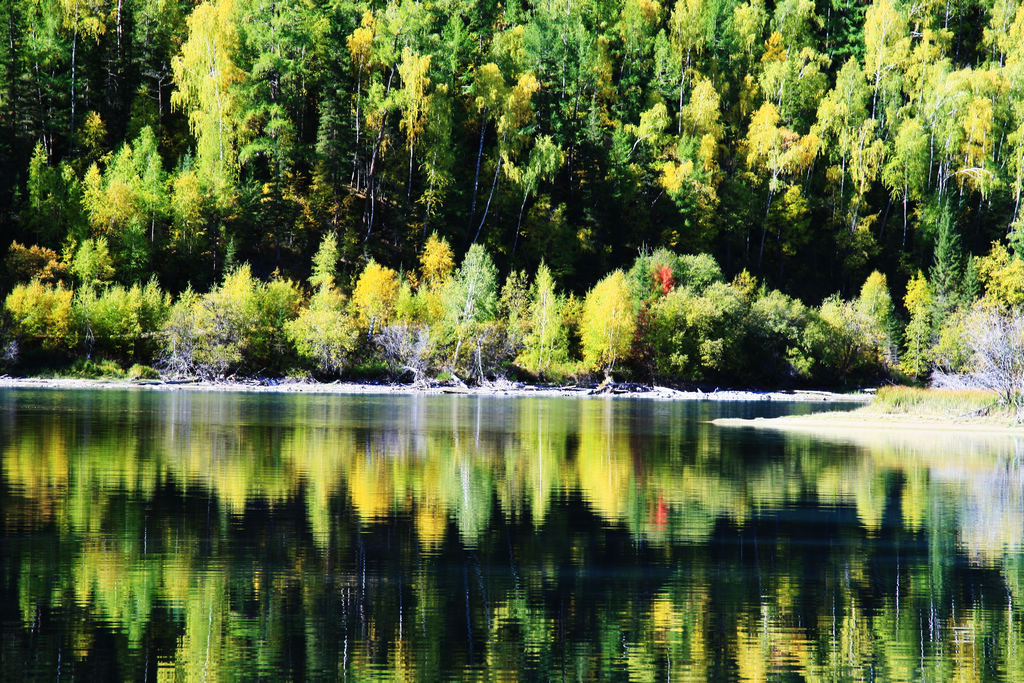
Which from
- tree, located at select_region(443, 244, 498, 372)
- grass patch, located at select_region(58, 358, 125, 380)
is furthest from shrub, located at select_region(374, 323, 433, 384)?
grass patch, located at select_region(58, 358, 125, 380)

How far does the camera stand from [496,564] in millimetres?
16438

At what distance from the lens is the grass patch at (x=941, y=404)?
5159cm

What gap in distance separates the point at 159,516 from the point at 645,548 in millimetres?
9163

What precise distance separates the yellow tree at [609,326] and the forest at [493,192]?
0.95 feet

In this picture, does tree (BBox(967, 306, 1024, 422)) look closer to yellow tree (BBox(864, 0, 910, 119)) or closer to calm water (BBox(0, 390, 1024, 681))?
calm water (BBox(0, 390, 1024, 681))

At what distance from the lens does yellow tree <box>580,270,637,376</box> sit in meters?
83.8

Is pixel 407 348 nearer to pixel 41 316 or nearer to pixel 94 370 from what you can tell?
pixel 94 370

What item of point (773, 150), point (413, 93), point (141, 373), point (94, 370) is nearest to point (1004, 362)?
point (413, 93)

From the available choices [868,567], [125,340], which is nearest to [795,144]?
[125,340]

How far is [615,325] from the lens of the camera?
83500mm

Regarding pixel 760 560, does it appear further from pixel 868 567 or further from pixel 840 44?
pixel 840 44

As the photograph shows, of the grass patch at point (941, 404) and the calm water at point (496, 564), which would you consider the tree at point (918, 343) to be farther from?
the calm water at point (496, 564)

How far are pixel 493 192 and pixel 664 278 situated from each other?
706 inches

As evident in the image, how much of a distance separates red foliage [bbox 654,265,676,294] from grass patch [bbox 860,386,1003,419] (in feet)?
120
